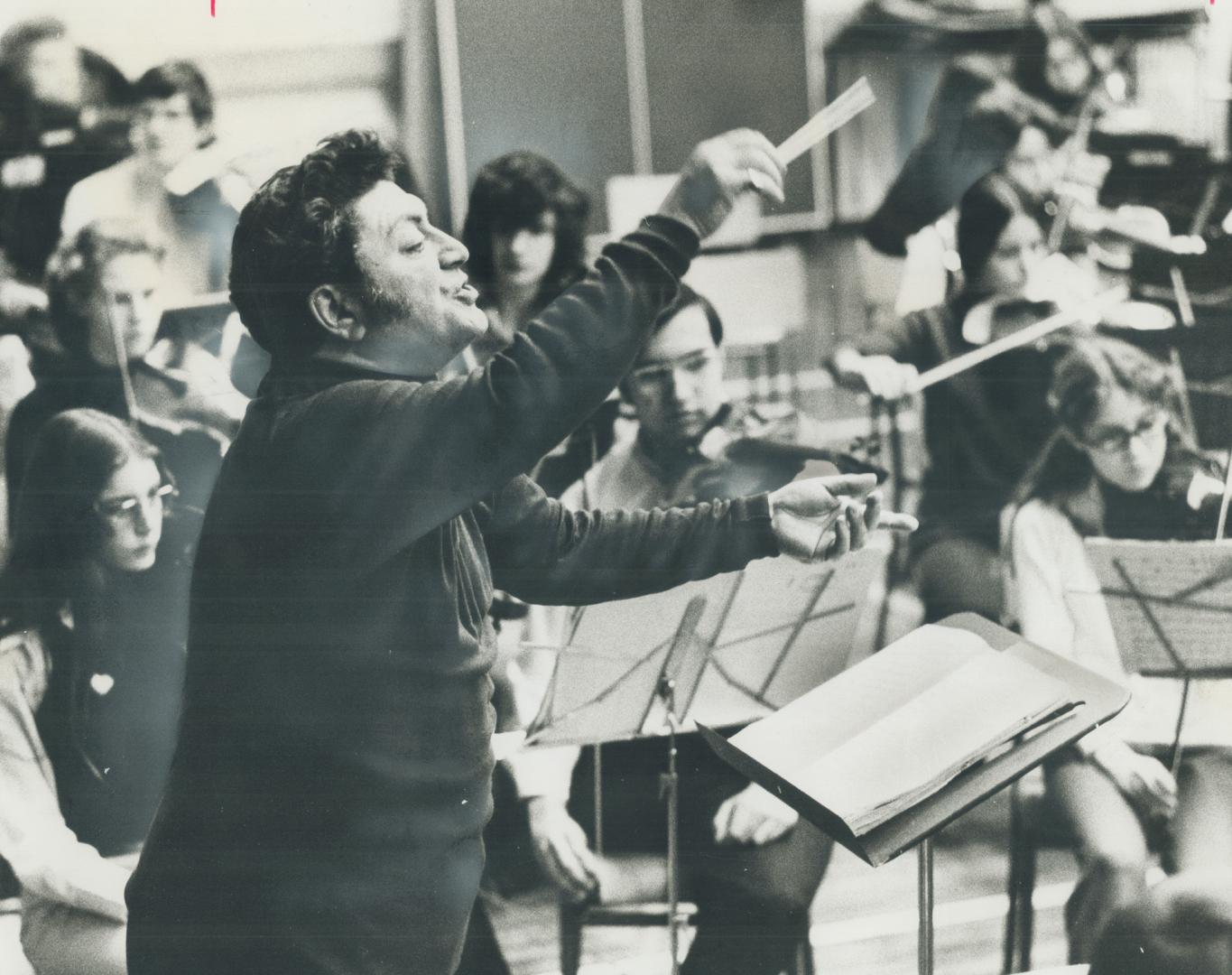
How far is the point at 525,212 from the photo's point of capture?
6.93 ft

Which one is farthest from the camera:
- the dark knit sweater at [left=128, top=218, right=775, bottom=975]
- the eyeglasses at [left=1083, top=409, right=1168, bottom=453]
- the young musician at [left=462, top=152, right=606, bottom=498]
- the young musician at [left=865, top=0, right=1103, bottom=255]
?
the eyeglasses at [left=1083, top=409, right=1168, bottom=453]

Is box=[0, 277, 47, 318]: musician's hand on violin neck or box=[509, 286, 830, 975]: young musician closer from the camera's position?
box=[0, 277, 47, 318]: musician's hand on violin neck

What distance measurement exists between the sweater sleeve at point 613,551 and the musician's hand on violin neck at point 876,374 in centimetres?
28

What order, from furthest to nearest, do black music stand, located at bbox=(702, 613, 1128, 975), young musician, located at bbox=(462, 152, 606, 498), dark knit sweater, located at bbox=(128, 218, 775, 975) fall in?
young musician, located at bbox=(462, 152, 606, 498) < dark knit sweater, located at bbox=(128, 218, 775, 975) < black music stand, located at bbox=(702, 613, 1128, 975)

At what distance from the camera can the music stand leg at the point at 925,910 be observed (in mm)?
1948

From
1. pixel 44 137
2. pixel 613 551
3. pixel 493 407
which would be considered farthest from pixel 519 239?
pixel 44 137

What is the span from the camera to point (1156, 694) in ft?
7.66

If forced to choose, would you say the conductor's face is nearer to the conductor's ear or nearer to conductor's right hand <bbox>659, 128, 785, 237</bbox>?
the conductor's ear

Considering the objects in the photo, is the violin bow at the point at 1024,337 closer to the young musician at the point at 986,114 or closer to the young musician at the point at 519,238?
the young musician at the point at 986,114

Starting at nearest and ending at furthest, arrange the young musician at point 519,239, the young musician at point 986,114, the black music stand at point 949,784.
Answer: the black music stand at point 949,784
the young musician at point 519,239
the young musician at point 986,114

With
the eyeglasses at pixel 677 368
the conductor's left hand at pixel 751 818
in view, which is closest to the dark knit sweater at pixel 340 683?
the eyeglasses at pixel 677 368

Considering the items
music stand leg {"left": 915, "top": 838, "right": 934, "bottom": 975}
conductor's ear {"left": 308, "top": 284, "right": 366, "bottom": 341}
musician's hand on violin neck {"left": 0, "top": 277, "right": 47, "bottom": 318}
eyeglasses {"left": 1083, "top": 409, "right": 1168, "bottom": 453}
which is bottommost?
music stand leg {"left": 915, "top": 838, "right": 934, "bottom": 975}

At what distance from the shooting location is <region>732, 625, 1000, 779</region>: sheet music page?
6.36ft

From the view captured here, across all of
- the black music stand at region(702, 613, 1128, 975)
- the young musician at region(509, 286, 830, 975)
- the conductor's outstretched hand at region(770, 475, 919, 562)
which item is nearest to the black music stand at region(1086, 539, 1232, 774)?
the black music stand at region(702, 613, 1128, 975)
